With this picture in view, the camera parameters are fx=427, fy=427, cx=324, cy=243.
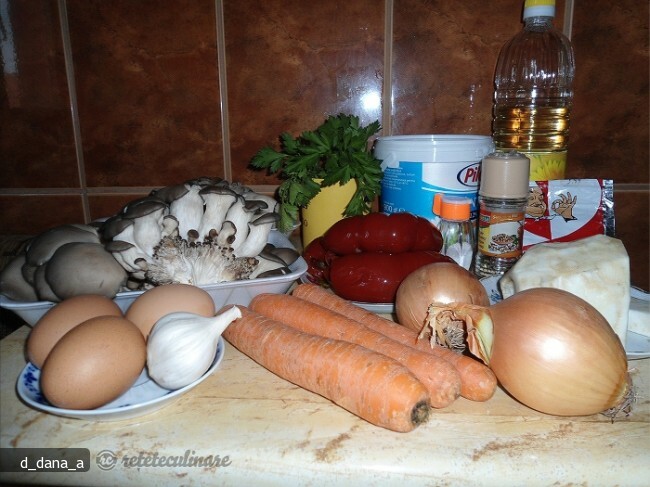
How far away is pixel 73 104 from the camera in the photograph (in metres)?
Result: 1.03

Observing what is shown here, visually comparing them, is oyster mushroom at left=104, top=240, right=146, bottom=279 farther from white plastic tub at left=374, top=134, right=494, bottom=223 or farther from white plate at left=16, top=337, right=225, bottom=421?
white plastic tub at left=374, top=134, right=494, bottom=223

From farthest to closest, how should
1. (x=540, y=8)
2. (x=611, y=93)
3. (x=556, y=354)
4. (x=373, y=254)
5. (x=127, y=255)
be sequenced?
(x=611, y=93), (x=540, y=8), (x=373, y=254), (x=127, y=255), (x=556, y=354)

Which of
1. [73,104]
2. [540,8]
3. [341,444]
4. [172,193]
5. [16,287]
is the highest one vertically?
[540,8]

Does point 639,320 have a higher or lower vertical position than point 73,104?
lower

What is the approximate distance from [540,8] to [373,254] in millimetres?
593

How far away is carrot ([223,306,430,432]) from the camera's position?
17.0 inches

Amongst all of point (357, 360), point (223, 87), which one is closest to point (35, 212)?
point (223, 87)

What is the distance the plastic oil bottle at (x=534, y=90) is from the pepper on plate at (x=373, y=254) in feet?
1.25

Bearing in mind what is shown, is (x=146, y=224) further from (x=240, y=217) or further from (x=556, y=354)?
(x=556, y=354)

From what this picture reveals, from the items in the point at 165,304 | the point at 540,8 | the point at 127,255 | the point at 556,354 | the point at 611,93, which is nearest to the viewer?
the point at 556,354

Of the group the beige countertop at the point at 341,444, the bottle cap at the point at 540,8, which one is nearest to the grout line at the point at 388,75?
the bottle cap at the point at 540,8

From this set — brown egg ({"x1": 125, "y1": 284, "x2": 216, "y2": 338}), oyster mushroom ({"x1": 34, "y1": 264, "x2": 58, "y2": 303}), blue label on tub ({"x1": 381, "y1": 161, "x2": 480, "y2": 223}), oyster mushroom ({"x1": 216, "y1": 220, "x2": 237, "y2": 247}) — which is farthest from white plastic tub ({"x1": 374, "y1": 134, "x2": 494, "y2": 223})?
oyster mushroom ({"x1": 34, "y1": 264, "x2": 58, "y2": 303})

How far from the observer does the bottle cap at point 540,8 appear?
0.83m

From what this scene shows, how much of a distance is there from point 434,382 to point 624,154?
2.83 feet
